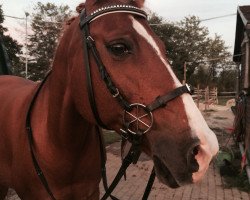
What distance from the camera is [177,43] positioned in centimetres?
6278

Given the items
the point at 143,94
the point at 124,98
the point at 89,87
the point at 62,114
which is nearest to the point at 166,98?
the point at 143,94

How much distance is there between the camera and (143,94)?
6.04 feet

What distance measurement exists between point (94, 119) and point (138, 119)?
334 millimetres

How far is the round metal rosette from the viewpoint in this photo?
183cm

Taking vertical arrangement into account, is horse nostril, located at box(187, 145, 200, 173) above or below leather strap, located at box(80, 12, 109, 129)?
below

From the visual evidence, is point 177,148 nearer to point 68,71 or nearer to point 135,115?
point 135,115

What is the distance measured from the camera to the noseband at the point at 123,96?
179 cm

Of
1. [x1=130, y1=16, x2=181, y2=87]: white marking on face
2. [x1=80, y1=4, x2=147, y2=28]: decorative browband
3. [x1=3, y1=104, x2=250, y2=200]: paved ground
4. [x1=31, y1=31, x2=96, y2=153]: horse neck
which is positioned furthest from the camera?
[x1=3, y1=104, x2=250, y2=200]: paved ground

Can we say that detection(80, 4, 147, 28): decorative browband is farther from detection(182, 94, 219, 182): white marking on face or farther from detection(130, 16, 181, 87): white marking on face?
detection(182, 94, 219, 182): white marking on face

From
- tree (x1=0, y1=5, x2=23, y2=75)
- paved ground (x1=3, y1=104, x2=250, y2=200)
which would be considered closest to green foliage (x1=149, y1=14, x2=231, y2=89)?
tree (x1=0, y1=5, x2=23, y2=75)

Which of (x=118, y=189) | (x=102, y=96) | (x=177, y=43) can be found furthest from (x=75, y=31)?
(x=177, y=43)

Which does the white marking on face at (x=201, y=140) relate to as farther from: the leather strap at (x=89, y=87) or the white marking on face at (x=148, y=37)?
the leather strap at (x=89, y=87)

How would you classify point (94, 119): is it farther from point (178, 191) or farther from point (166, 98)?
point (178, 191)

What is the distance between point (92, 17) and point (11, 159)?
1.50 meters
